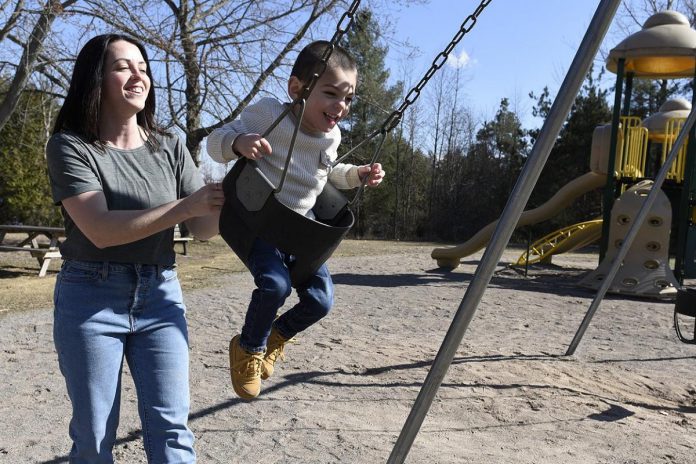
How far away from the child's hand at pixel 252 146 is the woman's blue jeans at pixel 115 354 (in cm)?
40

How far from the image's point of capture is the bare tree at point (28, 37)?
29.3 feet

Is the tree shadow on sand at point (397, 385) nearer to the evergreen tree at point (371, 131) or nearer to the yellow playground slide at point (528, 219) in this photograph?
the yellow playground slide at point (528, 219)

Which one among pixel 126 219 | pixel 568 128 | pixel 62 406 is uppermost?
pixel 568 128

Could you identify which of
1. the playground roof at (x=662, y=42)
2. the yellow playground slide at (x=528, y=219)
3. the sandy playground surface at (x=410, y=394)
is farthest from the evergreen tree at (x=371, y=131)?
the sandy playground surface at (x=410, y=394)

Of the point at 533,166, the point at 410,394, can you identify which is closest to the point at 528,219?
the point at 410,394

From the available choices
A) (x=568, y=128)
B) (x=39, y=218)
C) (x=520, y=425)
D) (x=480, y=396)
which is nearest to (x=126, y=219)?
(x=520, y=425)

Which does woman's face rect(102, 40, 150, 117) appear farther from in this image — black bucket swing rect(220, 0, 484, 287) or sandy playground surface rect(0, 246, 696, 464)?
sandy playground surface rect(0, 246, 696, 464)

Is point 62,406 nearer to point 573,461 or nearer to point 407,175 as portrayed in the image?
point 573,461

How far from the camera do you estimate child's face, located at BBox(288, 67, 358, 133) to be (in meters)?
2.10

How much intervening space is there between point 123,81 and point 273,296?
0.80 meters

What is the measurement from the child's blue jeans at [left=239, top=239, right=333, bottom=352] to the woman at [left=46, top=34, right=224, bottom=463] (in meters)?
0.36

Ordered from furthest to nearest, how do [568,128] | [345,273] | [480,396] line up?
[568,128], [345,273], [480,396]

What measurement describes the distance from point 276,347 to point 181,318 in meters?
0.65

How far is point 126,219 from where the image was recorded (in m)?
1.57
